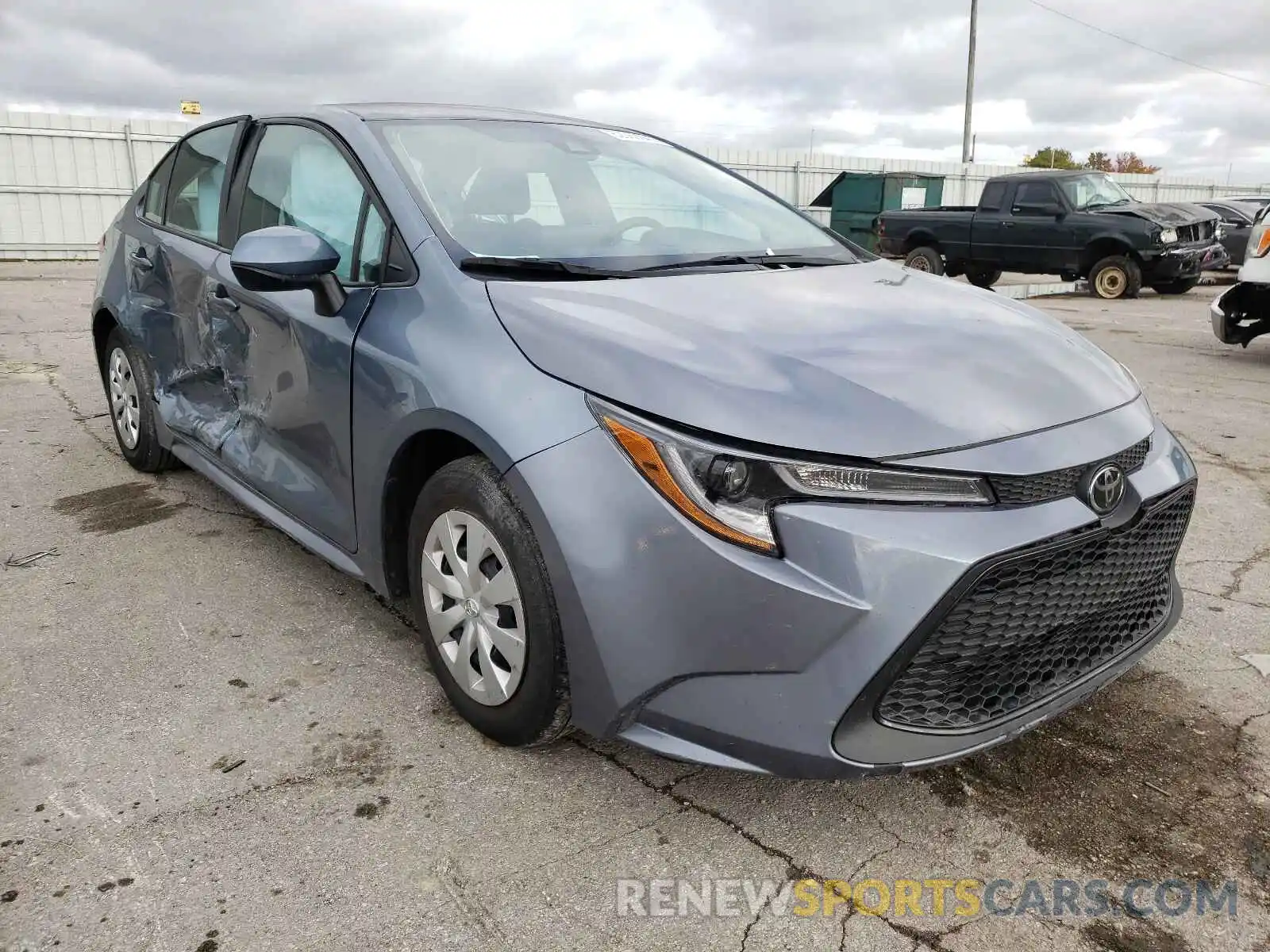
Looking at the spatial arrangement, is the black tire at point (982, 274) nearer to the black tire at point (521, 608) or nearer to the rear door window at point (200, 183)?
the rear door window at point (200, 183)

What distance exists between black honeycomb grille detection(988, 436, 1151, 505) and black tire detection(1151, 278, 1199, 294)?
12559 mm

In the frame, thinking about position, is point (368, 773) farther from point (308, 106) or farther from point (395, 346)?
point (308, 106)

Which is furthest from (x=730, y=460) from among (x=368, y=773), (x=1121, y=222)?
(x=1121, y=222)

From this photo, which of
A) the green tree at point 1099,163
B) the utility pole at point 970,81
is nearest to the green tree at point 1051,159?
the green tree at point 1099,163

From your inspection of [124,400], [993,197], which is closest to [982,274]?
[993,197]

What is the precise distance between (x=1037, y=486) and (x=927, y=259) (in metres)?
13.5

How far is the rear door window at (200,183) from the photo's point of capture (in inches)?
143

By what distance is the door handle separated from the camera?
10.7ft

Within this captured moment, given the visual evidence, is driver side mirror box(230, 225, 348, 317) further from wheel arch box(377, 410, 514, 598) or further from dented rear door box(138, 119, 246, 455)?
dented rear door box(138, 119, 246, 455)

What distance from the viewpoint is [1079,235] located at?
12938 millimetres

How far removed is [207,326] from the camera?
3.46m

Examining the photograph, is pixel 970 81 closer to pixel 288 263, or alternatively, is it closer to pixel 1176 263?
pixel 1176 263

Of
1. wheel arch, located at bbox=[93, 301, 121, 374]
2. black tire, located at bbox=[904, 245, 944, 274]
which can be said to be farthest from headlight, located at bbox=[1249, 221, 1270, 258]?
wheel arch, located at bbox=[93, 301, 121, 374]

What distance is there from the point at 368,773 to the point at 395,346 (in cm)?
102
